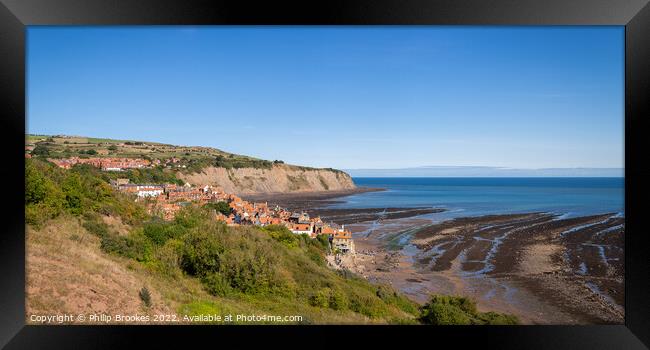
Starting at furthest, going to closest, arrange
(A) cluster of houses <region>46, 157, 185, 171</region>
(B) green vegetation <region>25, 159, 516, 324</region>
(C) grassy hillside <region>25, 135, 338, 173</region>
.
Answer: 1. (C) grassy hillside <region>25, 135, 338, 173</region>
2. (A) cluster of houses <region>46, 157, 185, 171</region>
3. (B) green vegetation <region>25, 159, 516, 324</region>

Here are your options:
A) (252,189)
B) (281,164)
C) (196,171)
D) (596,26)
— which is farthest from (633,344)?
(281,164)

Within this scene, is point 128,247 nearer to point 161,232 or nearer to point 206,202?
point 161,232

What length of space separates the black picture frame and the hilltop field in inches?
151

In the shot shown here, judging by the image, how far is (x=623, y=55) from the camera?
2812 millimetres

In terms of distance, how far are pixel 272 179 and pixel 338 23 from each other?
2088 cm

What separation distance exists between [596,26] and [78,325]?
13.9 feet

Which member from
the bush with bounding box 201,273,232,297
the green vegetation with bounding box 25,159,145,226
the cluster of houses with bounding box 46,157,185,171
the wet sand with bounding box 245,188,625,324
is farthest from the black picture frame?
the cluster of houses with bounding box 46,157,185,171

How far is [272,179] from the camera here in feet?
76.3

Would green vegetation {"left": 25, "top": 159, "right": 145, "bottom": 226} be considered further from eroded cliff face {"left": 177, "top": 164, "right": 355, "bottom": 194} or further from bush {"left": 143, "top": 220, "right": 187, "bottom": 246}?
eroded cliff face {"left": 177, "top": 164, "right": 355, "bottom": 194}

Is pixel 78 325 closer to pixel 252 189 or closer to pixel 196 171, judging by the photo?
pixel 196 171

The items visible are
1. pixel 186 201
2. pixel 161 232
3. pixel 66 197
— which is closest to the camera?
pixel 66 197

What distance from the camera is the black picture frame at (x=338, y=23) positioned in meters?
2.66

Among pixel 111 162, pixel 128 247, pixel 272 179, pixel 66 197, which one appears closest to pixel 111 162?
pixel 111 162

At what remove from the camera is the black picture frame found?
2.66m
